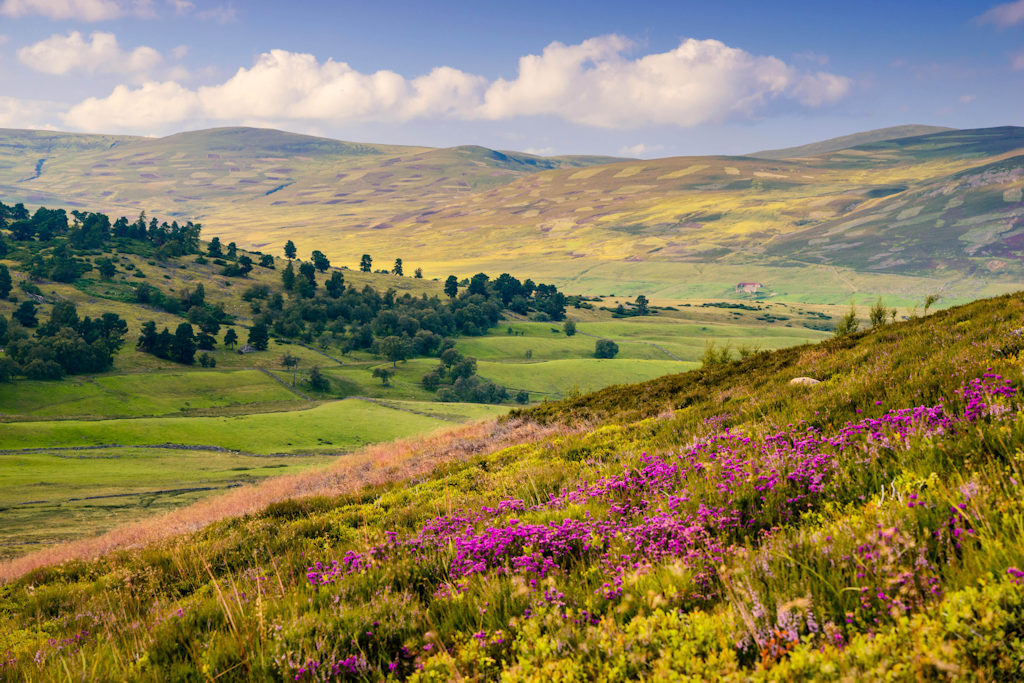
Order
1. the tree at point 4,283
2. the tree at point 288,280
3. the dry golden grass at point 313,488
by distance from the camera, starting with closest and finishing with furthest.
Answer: the dry golden grass at point 313,488
the tree at point 4,283
the tree at point 288,280

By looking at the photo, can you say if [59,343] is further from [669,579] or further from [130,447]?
[669,579]

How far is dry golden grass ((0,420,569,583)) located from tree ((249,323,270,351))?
121m

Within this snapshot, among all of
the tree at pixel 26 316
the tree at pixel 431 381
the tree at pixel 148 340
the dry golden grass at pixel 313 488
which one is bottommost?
the tree at pixel 431 381

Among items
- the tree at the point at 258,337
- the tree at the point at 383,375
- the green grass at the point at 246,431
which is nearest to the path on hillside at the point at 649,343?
the tree at the point at 383,375

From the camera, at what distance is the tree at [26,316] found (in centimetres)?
11550

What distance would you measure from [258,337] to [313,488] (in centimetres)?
12823

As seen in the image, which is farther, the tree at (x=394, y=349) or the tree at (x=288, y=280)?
the tree at (x=288, y=280)

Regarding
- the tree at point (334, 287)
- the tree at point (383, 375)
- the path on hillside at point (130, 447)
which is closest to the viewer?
the path on hillside at point (130, 447)

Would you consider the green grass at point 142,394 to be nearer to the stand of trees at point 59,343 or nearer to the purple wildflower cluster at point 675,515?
the stand of trees at point 59,343

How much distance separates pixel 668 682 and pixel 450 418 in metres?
83.0

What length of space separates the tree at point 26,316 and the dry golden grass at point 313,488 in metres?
131

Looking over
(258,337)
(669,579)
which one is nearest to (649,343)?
(258,337)

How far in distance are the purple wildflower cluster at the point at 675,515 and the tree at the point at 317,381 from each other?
381ft

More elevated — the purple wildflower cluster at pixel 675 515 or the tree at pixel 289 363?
the purple wildflower cluster at pixel 675 515
